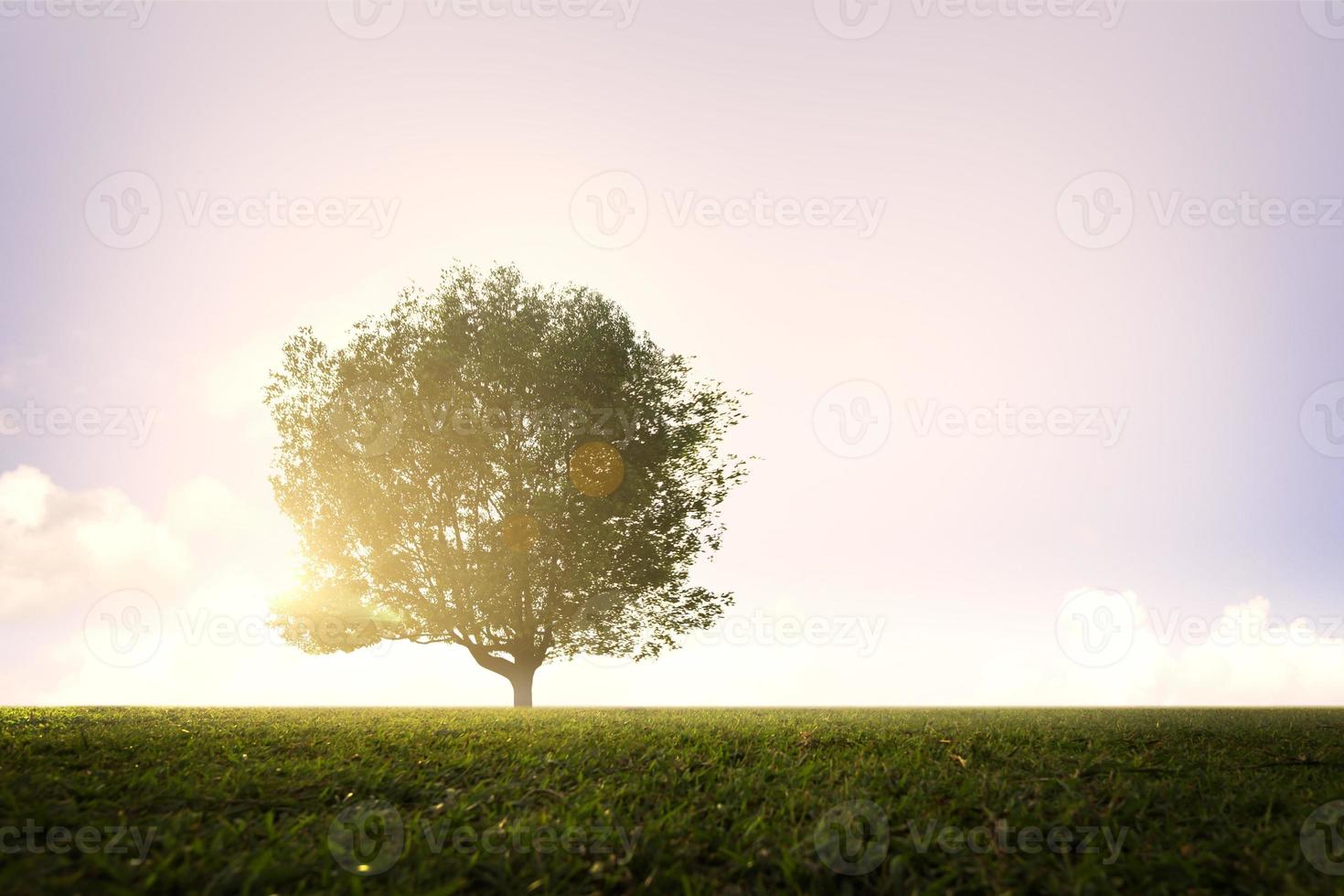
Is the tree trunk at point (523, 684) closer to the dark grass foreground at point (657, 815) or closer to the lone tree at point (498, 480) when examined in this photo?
the lone tree at point (498, 480)

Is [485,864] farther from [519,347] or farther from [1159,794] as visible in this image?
[519,347]

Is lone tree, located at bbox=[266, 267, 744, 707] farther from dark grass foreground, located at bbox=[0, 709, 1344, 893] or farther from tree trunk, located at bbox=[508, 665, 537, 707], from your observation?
dark grass foreground, located at bbox=[0, 709, 1344, 893]

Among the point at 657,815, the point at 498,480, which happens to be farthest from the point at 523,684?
the point at 657,815

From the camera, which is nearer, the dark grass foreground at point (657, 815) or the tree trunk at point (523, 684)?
the dark grass foreground at point (657, 815)

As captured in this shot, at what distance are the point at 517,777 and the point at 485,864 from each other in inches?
85.7

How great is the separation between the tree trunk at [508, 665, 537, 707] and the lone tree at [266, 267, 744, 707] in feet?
0.25

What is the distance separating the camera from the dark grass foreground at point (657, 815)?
4328 mm

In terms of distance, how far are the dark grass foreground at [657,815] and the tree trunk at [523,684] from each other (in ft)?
68.6

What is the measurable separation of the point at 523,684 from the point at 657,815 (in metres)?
25.1

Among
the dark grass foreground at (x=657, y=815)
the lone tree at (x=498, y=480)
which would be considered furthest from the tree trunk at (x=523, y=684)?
the dark grass foreground at (x=657, y=815)

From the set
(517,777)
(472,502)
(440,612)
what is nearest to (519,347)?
(472,502)

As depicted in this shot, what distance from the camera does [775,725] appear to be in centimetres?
1077

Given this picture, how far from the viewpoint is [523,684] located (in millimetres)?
28750

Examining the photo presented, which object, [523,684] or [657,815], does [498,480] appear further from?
[657,815]
